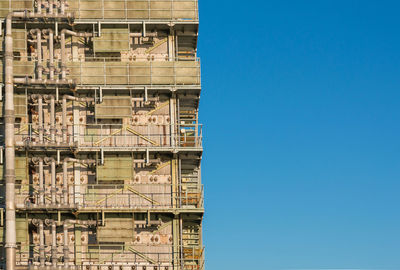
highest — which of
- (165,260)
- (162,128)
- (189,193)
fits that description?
(162,128)

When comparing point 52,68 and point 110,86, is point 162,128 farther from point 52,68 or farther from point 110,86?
point 52,68

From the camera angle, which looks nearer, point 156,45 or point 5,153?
point 5,153

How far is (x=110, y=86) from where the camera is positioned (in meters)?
73.1

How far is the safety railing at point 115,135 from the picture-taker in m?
72.6

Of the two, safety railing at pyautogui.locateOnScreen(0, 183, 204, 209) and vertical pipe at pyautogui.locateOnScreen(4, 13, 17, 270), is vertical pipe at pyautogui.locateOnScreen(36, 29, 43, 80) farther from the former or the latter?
safety railing at pyautogui.locateOnScreen(0, 183, 204, 209)

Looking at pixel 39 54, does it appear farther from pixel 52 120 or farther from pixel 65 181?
pixel 65 181

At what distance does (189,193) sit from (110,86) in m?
10.6

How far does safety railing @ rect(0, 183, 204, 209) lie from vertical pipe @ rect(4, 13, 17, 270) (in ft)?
6.99

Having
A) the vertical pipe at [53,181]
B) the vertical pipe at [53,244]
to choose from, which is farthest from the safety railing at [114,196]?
the vertical pipe at [53,244]

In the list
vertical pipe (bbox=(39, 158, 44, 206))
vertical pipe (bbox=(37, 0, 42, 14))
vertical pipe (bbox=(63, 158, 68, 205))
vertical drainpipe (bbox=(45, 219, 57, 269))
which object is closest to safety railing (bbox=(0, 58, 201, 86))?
vertical pipe (bbox=(37, 0, 42, 14))

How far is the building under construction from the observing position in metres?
71.1

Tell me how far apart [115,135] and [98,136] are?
1.35m

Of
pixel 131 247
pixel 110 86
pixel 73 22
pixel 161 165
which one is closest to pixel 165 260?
pixel 131 247

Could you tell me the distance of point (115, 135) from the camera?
7300 centimetres
